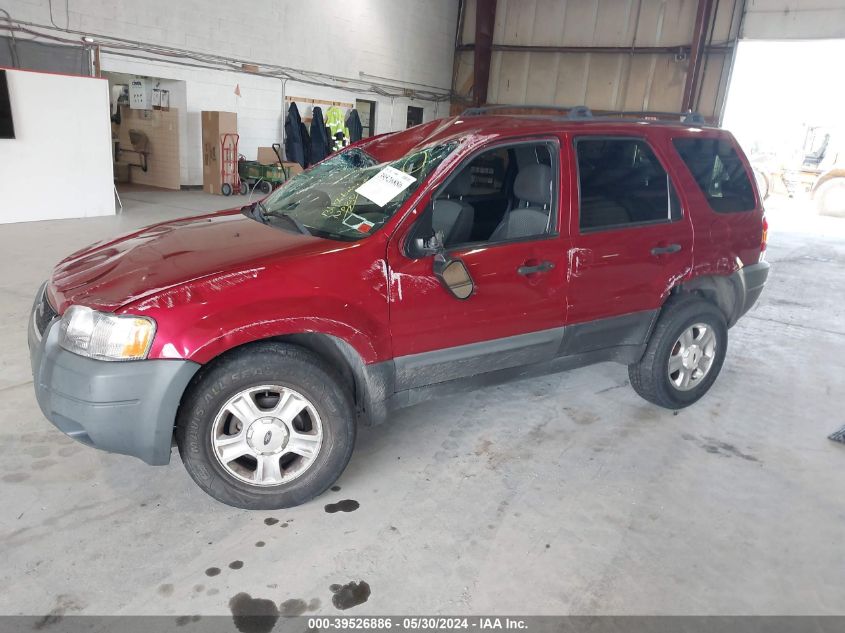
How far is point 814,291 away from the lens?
7102 millimetres

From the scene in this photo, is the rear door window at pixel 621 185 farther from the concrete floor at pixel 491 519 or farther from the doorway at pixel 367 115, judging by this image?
the doorway at pixel 367 115

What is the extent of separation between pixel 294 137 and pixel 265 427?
1197 centimetres

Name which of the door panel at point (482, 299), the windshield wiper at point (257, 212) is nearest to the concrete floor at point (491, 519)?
the door panel at point (482, 299)

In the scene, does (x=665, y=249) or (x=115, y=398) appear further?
(x=665, y=249)

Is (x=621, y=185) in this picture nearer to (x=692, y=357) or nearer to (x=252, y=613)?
(x=692, y=357)

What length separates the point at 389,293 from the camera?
8.32ft

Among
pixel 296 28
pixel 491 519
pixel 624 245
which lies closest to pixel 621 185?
pixel 624 245

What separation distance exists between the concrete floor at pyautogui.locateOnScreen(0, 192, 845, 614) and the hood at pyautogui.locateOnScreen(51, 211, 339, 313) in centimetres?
87

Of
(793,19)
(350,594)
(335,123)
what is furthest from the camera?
(335,123)

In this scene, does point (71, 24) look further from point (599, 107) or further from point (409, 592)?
point (599, 107)

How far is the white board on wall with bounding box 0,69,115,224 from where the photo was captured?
838 centimetres

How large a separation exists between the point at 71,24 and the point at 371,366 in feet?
33.4

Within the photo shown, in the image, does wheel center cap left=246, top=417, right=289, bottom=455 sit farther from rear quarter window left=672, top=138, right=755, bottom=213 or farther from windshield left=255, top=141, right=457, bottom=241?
rear quarter window left=672, top=138, right=755, bottom=213

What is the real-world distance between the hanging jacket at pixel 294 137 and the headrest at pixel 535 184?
1095 centimetres
